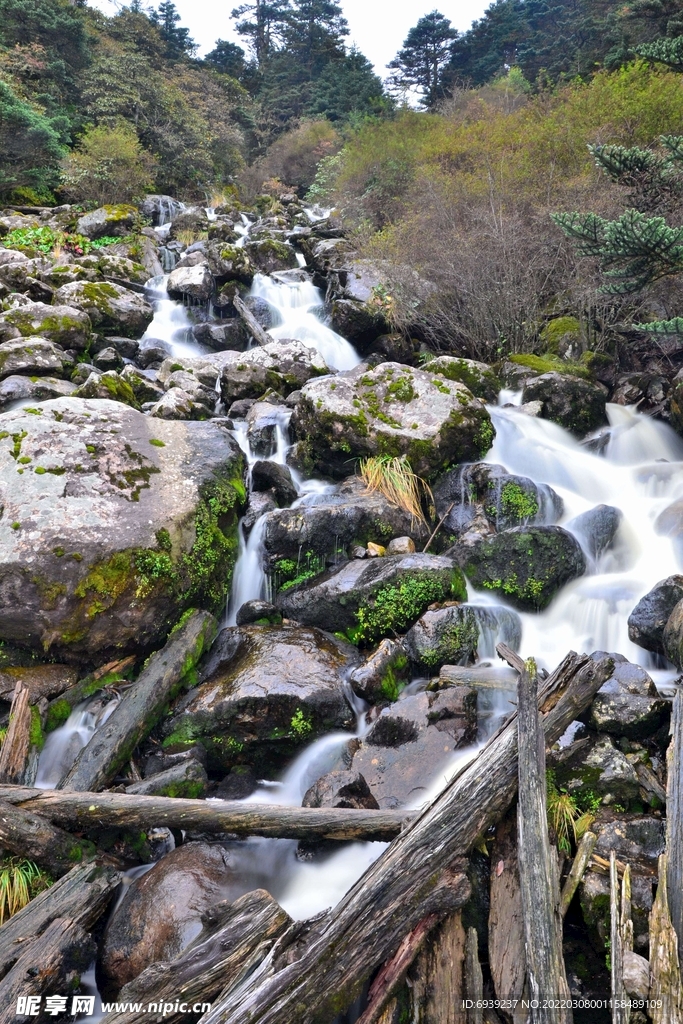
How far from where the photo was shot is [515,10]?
36.7 metres

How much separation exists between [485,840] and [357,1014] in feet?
3.62

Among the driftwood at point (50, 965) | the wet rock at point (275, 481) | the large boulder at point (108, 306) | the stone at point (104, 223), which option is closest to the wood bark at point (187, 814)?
the driftwood at point (50, 965)

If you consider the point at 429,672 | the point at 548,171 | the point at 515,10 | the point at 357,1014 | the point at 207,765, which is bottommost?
the point at 207,765

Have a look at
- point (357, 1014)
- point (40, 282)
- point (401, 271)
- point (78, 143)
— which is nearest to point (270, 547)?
point (357, 1014)

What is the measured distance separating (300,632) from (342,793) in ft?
6.38

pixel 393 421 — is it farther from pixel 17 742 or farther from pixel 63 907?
pixel 63 907

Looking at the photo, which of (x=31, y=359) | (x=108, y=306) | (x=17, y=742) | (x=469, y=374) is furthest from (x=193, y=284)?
(x=17, y=742)

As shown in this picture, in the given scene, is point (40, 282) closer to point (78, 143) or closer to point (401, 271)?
point (401, 271)

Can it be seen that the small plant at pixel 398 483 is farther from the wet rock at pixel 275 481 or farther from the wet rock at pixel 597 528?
the wet rock at pixel 597 528

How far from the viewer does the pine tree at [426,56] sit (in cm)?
3516

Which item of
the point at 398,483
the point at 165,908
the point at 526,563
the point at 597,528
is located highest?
the point at 597,528

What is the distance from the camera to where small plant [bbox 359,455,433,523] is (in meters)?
7.51

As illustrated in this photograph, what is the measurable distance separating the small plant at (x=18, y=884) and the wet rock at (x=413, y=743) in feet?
7.34

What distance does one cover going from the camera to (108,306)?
12.5 meters
